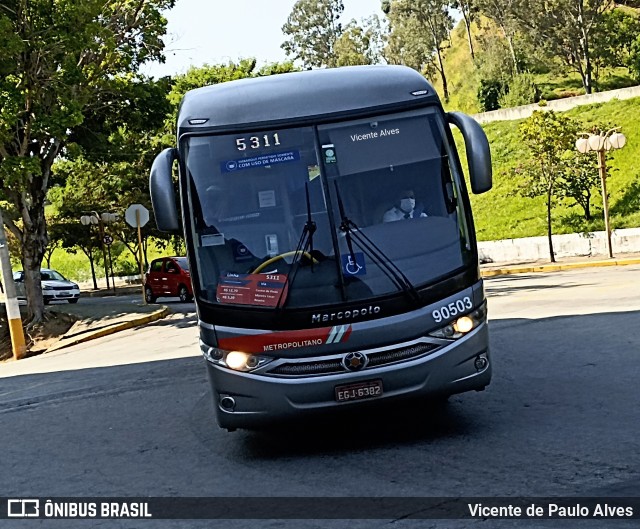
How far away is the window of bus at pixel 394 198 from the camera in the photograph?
717 cm

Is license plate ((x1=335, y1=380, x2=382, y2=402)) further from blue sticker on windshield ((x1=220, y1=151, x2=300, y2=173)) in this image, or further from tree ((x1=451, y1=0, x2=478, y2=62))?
tree ((x1=451, y1=0, x2=478, y2=62))

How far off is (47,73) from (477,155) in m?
17.0

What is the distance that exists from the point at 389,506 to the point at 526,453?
1.42 m

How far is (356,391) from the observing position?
702 centimetres

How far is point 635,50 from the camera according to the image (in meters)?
59.5

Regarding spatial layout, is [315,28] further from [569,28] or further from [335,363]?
[335,363]

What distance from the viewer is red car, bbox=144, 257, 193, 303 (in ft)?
103

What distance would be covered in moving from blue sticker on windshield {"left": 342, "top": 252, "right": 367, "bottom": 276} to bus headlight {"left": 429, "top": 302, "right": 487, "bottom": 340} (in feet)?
2.33

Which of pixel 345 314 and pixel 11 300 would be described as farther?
pixel 11 300

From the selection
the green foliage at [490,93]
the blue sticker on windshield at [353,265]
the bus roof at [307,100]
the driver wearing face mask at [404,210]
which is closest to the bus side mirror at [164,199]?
the bus roof at [307,100]

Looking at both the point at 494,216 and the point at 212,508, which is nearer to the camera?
the point at 212,508

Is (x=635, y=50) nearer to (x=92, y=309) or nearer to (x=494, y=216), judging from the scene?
(x=494, y=216)

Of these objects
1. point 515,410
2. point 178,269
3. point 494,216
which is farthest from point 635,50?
point 515,410

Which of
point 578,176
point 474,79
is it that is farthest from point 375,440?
point 474,79
